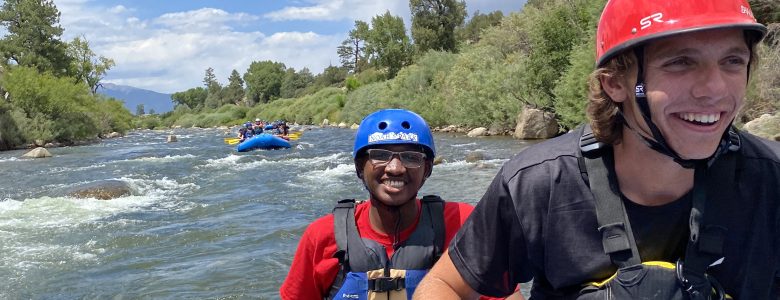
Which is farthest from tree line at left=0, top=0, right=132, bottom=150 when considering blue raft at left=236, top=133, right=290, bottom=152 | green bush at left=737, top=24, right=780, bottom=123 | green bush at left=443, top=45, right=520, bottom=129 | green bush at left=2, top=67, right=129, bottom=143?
green bush at left=737, top=24, right=780, bottom=123

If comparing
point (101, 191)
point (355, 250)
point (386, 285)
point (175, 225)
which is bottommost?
point (175, 225)

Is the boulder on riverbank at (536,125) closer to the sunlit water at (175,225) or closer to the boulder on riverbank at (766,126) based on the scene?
the sunlit water at (175,225)

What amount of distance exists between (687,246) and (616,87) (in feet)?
1.31

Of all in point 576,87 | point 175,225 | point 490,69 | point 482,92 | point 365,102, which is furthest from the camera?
point 365,102

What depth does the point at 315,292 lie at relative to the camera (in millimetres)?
2893

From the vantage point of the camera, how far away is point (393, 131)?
Result: 3156 mm

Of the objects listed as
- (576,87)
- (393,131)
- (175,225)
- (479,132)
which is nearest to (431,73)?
(479,132)

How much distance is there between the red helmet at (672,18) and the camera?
1.34 m

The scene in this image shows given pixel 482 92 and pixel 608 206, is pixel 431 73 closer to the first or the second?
pixel 482 92

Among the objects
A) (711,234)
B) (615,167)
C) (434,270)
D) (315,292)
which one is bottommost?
(315,292)

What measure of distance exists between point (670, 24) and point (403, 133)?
1883mm

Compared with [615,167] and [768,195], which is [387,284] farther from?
[768,195]

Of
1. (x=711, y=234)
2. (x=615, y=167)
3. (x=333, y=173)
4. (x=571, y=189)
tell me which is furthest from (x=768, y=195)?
(x=333, y=173)

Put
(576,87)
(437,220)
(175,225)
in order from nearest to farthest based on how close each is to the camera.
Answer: (437,220) < (175,225) < (576,87)
